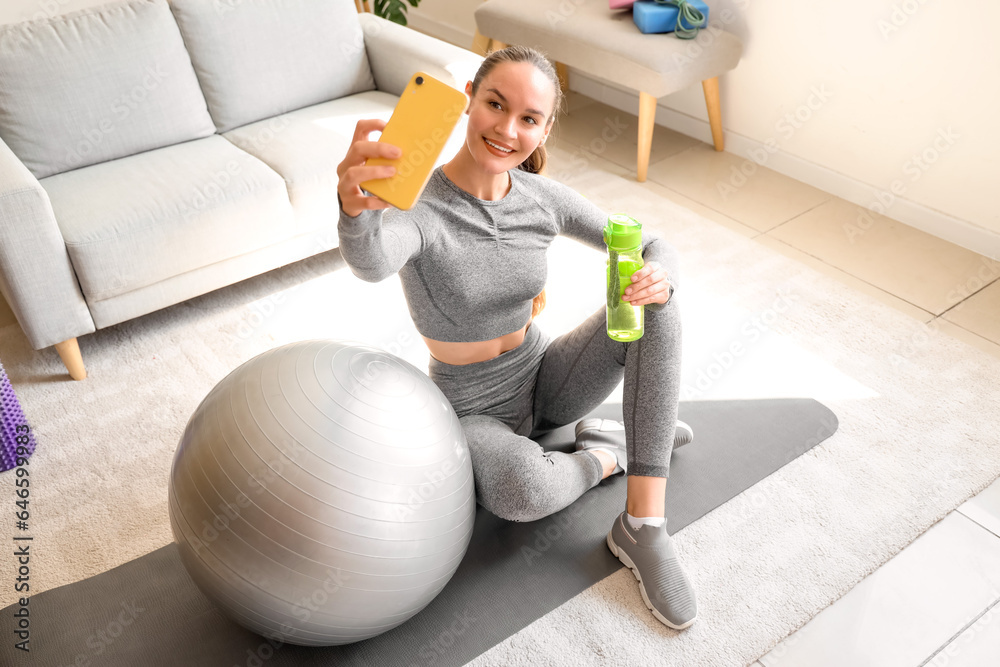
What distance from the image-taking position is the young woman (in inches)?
58.1

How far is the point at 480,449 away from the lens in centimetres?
163

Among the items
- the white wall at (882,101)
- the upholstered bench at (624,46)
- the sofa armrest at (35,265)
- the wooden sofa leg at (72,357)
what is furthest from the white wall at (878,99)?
the wooden sofa leg at (72,357)

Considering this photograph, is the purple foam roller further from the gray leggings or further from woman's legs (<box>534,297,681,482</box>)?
woman's legs (<box>534,297,681,482</box>)

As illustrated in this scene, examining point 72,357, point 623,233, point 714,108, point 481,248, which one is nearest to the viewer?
point 623,233

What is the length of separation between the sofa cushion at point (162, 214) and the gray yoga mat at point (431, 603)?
2.82 feet

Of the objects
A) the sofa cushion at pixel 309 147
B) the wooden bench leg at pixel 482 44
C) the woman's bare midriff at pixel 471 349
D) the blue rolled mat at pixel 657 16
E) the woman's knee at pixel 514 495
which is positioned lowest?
the wooden bench leg at pixel 482 44

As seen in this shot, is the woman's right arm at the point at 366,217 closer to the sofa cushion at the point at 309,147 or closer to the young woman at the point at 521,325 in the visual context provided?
the young woman at the point at 521,325

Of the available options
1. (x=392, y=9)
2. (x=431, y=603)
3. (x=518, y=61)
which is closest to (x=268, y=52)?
(x=392, y=9)

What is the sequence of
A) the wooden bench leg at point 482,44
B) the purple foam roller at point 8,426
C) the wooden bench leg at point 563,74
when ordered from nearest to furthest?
the purple foam roller at point 8,426 < the wooden bench leg at point 482,44 < the wooden bench leg at point 563,74

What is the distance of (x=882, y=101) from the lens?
2.94 m

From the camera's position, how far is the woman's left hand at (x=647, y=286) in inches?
57.8

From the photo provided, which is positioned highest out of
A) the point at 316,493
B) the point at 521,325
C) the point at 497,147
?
the point at 497,147

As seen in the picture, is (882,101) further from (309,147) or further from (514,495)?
(514,495)

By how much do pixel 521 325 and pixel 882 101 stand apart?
1970 millimetres
